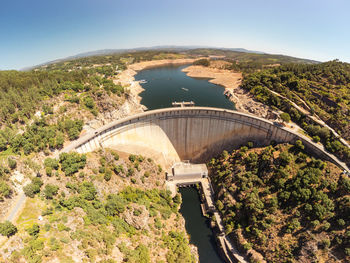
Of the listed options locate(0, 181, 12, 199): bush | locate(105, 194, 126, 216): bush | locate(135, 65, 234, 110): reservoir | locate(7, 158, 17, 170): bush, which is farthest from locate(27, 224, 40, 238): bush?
locate(135, 65, 234, 110): reservoir

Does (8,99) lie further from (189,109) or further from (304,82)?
(304,82)

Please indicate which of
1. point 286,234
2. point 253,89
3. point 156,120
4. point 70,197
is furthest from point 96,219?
point 253,89

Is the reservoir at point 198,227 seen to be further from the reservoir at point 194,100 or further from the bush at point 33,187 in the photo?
the bush at point 33,187

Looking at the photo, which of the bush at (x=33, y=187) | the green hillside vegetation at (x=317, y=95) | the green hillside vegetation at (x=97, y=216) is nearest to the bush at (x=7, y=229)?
the green hillside vegetation at (x=97, y=216)

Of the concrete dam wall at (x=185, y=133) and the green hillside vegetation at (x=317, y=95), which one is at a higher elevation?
the green hillside vegetation at (x=317, y=95)

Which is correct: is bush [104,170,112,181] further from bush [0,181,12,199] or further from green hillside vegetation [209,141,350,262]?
green hillside vegetation [209,141,350,262]

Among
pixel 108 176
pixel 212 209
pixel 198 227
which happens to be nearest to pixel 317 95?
pixel 212 209
